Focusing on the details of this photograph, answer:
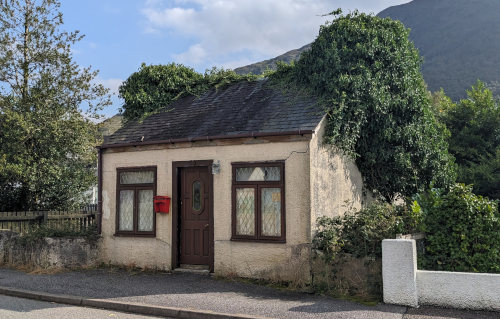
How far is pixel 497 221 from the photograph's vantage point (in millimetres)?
7934

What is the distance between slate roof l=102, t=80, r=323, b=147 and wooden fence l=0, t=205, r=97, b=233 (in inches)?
108

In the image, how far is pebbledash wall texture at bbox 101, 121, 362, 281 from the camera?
30.5ft

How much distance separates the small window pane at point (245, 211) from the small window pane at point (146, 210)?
263 centimetres

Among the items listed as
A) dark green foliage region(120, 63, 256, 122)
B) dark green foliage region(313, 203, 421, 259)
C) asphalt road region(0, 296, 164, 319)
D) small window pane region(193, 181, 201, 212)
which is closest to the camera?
asphalt road region(0, 296, 164, 319)

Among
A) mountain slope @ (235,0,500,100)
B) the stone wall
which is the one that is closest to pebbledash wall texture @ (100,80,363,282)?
the stone wall

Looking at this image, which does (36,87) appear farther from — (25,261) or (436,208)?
(436,208)

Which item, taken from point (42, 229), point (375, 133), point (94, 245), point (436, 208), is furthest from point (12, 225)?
point (436, 208)

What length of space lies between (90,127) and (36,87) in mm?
2409

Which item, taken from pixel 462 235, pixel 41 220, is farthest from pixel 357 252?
pixel 41 220

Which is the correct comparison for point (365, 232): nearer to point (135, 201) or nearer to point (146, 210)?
point (146, 210)

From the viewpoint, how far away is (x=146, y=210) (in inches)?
453

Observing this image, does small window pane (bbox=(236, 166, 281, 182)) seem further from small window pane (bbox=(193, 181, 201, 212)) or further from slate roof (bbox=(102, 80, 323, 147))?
small window pane (bbox=(193, 181, 201, 212))

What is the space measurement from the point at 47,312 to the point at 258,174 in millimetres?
4937

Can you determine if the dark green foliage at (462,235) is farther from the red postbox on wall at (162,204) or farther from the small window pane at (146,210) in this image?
the small window pane at (146,210)
